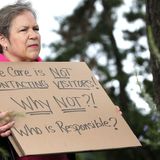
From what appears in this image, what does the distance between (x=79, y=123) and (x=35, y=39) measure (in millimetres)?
452

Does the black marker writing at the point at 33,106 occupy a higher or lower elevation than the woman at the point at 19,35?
lower

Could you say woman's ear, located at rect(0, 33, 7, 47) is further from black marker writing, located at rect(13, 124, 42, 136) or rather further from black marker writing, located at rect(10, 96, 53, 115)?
black marker writing, located at rect(13, 124, 42, 136)

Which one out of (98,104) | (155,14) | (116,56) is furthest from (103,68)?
(98,104)

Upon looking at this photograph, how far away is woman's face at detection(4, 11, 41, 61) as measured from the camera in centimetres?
425

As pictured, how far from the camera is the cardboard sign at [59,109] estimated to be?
13.1 ft

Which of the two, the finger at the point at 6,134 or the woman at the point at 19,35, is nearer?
the finger at the point at 6,134

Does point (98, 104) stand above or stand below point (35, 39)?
below

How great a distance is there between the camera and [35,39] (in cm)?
427

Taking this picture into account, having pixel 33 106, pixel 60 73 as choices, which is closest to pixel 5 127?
pixel 33 106

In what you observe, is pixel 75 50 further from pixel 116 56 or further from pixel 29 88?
pixel 29 88

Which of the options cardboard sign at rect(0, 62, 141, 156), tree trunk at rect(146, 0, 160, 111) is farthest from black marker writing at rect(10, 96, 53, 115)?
tree trunk at rect(146, 0, 160, 111)

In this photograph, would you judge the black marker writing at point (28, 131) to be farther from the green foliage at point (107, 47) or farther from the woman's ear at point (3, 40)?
the green foliage at point (107, 47)

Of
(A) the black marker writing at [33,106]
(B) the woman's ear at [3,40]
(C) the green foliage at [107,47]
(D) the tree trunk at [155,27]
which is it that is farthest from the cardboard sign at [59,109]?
(C) the green foliage at [107,47]

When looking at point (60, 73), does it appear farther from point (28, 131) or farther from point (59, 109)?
point (28, 131)
